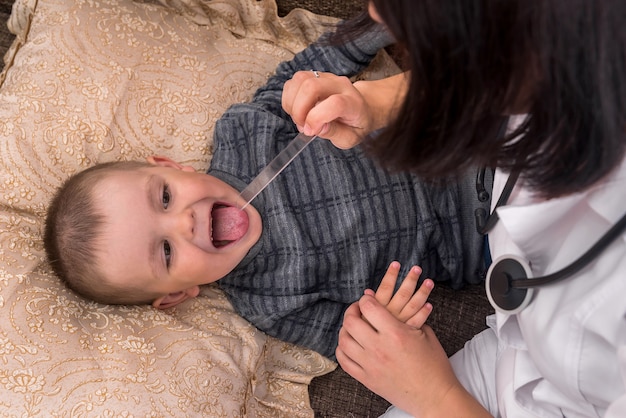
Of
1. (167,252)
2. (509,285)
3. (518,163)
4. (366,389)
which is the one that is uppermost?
(518,163)

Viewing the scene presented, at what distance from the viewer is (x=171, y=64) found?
1.27 metres

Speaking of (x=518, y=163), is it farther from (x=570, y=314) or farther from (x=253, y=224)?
(x=253, y=224)

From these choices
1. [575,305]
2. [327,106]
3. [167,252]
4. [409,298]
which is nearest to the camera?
[575,305]

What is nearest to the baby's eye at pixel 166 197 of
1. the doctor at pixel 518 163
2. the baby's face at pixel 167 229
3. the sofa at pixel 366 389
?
the baby's face at pixel 167 229

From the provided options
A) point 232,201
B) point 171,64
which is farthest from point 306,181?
point 171,64

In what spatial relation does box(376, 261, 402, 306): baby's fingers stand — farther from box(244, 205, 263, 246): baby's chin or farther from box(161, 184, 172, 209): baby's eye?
box(161, 184, 172, 209): baby's eye

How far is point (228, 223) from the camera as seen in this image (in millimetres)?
1159

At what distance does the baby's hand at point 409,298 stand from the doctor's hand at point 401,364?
0.02 meters

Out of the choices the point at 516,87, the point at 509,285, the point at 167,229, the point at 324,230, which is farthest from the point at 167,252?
the point at 516,87

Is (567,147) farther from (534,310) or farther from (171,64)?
(171,64)

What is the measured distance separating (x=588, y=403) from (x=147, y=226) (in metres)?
0.78

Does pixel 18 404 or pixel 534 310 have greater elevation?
pixel 534 310

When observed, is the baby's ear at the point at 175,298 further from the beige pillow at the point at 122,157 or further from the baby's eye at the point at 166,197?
the baby's eye at the point at 166,197

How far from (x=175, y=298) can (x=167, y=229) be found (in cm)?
17
